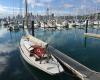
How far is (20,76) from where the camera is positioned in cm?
3102

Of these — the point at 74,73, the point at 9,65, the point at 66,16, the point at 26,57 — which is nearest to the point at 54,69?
the point at 74,73

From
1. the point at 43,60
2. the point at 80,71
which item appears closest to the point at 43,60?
the point at 43,60

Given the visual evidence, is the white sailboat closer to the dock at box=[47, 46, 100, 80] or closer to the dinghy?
the dinghy

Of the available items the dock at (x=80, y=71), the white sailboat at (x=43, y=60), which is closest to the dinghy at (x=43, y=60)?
the white sailboat at (x=43, y=60)

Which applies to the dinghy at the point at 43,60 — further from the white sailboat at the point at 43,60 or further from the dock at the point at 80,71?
the dock at the point at 80,71

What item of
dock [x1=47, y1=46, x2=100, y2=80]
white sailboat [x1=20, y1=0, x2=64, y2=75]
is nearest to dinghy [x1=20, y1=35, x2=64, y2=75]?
white sailboat [x1=20, y1=0, x2=64, y2=75]

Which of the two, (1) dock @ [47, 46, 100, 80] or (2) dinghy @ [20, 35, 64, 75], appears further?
(2) dinghy @ [20, 35, 64, 75]

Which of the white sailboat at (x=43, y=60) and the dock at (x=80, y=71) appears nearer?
the dock at (x=80, y=71)

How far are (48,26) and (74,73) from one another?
82.7 metres

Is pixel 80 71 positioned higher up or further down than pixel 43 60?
further down

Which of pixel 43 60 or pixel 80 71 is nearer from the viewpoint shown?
pixel 80 71

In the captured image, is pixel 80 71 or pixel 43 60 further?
pixel 43 60

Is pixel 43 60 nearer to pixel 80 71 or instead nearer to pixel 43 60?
pixel 43 60

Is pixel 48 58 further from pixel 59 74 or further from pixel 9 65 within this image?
pixel 9 65
